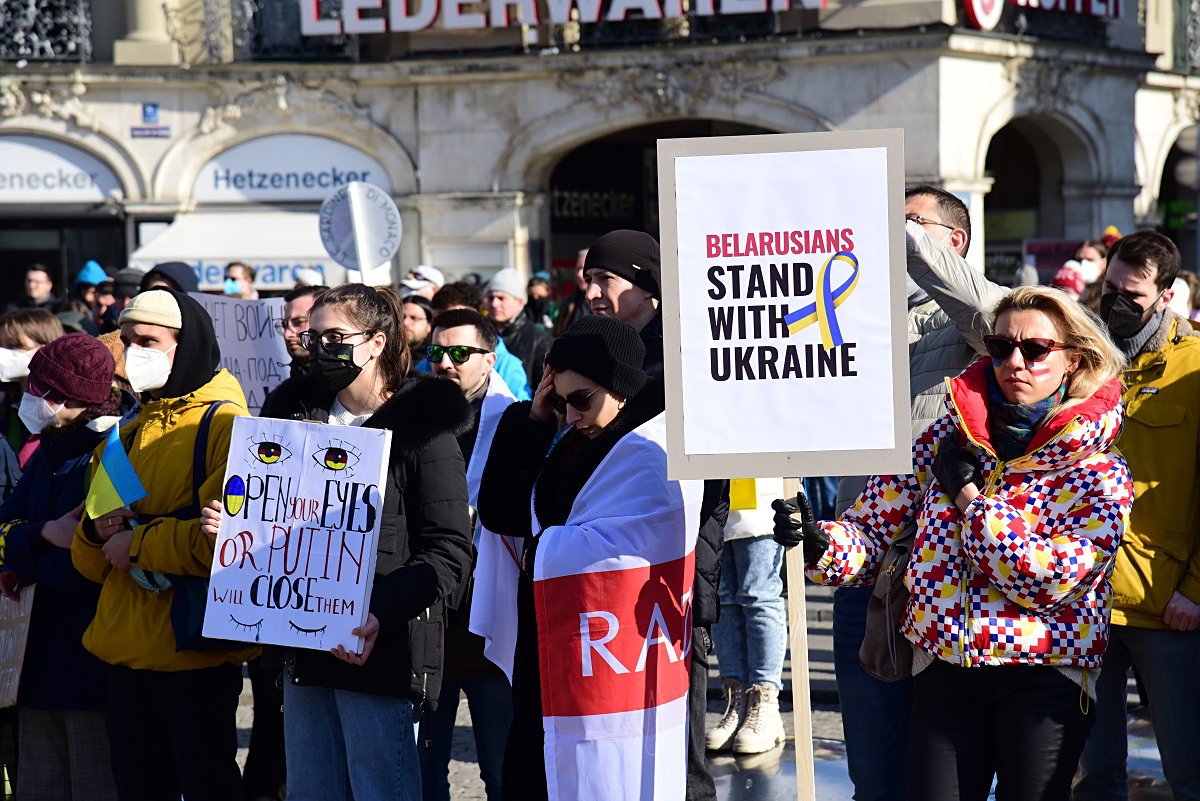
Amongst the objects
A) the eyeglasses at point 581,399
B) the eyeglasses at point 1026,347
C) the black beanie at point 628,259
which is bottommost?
the eyeglasses at point 581,399

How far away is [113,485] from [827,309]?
7.41ft

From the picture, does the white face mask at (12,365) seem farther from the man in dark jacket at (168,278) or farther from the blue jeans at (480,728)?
the blue jeans at (480,728)

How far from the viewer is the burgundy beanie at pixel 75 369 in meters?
5.26

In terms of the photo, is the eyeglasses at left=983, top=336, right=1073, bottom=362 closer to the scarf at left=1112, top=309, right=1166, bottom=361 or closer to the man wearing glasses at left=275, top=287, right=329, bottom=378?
the scarf at left=1112, top=309, right=1166, bottom=361

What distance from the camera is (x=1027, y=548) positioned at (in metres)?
4.01

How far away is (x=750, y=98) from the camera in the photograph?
64.8 feet

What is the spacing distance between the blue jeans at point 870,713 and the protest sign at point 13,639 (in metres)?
2.62

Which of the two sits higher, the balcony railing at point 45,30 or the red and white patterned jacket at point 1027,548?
the balcony railing at point 45,30

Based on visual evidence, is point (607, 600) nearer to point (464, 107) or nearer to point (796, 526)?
point (796, 526)

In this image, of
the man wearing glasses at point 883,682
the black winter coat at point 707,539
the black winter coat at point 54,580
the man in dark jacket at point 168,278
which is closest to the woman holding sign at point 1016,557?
the black winter coat at point 707,539

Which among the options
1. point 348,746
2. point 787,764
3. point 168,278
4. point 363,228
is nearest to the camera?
point 348,746

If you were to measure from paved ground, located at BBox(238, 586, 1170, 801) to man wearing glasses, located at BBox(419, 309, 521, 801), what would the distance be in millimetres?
876

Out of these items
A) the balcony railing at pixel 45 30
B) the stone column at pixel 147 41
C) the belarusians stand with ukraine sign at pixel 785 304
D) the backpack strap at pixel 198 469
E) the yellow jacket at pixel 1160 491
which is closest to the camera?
the belarusians stand with ukraine sign at pixel 785 304

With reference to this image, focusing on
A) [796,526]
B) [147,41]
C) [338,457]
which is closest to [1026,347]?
[796,526]
